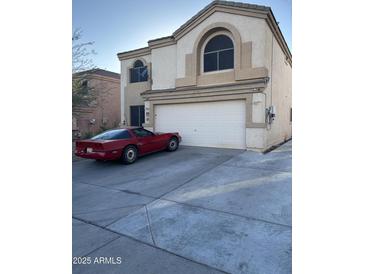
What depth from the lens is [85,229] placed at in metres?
3.34

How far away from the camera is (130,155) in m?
7.54

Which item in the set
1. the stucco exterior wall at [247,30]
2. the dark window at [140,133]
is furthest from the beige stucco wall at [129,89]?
the dark window at [140,133]

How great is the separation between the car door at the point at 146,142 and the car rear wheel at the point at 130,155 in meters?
0.27

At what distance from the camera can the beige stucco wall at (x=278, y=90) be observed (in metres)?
9.65

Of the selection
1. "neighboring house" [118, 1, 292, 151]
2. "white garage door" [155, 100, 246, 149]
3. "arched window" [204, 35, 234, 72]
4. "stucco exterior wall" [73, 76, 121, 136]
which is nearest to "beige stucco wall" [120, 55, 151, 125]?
"neighboring house" [118, 1, 292, 151]

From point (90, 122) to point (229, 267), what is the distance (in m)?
16.0

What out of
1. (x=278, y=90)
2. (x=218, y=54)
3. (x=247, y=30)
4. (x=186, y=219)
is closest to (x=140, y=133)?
(x=186, y=219)

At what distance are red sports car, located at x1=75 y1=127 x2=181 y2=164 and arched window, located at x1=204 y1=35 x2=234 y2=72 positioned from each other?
4.29m

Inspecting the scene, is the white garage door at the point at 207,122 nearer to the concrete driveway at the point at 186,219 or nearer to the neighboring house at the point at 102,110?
the concrete driveway at the point at 186,219

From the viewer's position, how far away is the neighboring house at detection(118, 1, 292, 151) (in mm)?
9062

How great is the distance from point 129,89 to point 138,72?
3.95 ft
